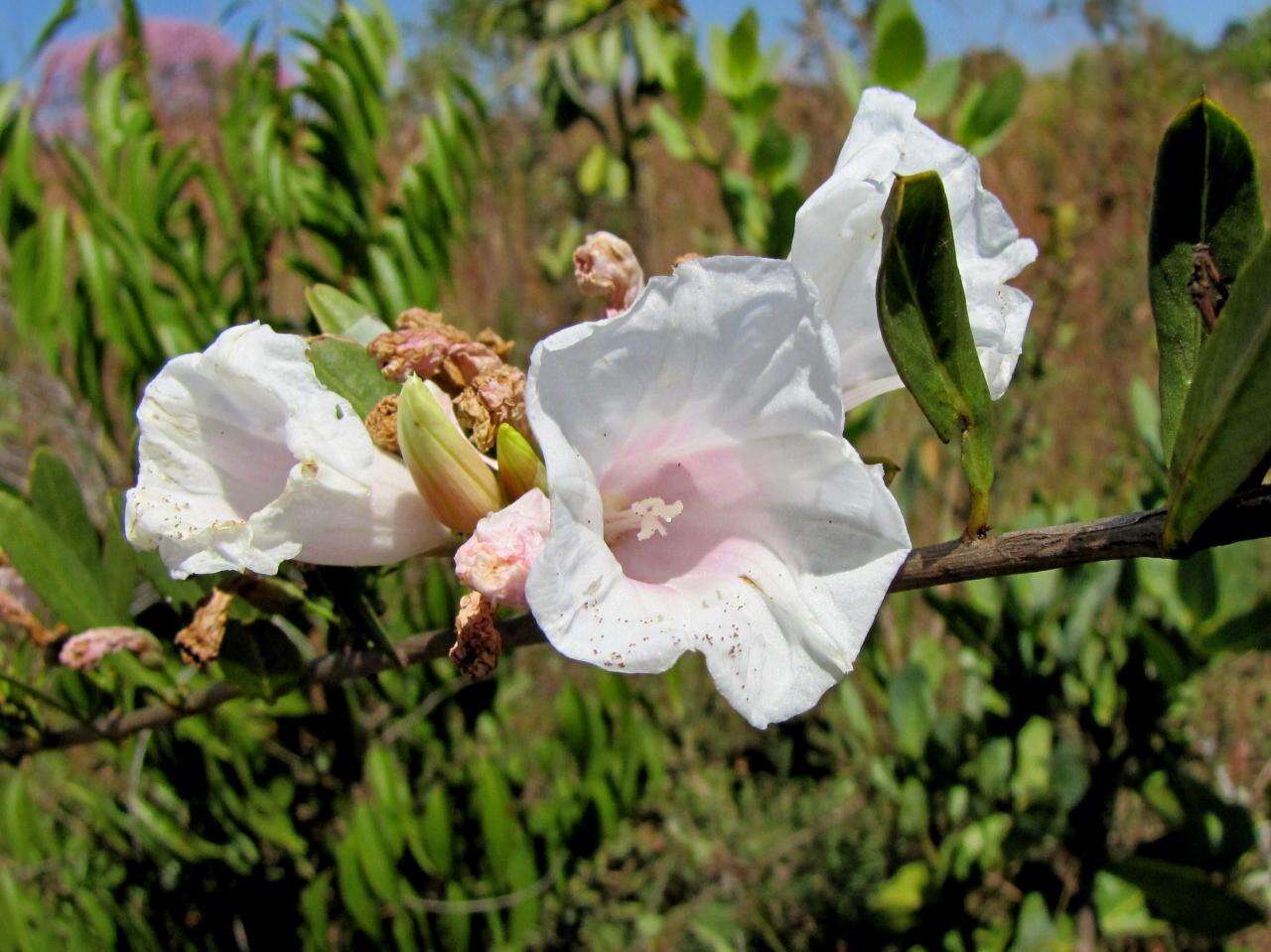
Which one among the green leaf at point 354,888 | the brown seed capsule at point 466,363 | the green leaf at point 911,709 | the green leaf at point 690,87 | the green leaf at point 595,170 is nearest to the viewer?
the brown seed capsule at point 466,363

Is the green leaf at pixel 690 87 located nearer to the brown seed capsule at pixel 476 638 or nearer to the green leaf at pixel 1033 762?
the green leaf at pixel 1033 762

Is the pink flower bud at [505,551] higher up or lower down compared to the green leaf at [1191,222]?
lower down

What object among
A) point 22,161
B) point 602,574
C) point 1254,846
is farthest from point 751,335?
point 22,161

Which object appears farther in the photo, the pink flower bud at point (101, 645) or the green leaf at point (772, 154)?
the green leaf at point (772, 154)

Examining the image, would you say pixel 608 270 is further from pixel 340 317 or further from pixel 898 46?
pixel 898 46

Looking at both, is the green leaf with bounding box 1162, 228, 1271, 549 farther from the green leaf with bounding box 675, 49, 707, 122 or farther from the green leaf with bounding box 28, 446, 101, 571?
the green leaf with bounding box 675, 49, 707, 122

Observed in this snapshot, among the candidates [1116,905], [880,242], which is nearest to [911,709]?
[1116,905]

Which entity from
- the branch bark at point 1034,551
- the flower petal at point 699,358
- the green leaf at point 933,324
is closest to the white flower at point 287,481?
the branch bark at point 1034,551
